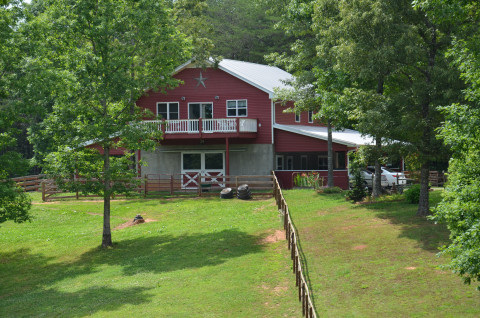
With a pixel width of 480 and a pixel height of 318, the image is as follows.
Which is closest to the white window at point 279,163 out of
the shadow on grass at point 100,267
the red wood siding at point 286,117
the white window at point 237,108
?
the red wood siding at point 286,117

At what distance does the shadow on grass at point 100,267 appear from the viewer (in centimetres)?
1451

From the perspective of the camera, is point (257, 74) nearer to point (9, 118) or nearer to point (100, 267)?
point (9, 118)

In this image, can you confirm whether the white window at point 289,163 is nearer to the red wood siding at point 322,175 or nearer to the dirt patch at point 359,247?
the red wood siding at point 322,175

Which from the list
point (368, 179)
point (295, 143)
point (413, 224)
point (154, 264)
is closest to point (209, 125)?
point (295, 143)

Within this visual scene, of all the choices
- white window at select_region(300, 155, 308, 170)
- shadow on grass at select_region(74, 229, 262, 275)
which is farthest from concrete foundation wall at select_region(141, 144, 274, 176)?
shadow on grass at select_region(74, 229, 262, 275)

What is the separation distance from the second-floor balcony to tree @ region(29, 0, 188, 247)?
34.2ft

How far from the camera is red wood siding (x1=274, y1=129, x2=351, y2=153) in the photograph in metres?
33.8

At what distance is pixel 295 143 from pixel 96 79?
54.5 feet

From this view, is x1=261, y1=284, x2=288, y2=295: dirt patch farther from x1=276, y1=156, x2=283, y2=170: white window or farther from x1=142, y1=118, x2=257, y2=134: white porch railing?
x1=276, y1=156, x2=283, y2=170: white window

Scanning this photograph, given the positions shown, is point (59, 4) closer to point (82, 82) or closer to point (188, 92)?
point (82, 82)

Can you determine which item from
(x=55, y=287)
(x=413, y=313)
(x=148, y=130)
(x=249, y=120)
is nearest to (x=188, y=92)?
(x=249, y=120)

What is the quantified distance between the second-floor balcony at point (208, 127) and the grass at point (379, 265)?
11354mm

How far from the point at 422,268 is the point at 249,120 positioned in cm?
2076

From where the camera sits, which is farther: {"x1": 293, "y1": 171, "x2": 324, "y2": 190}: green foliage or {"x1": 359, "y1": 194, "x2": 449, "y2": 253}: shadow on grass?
{"x1": 293, "y1": 171, "x2": 324, "y2": 190}: green foliage
